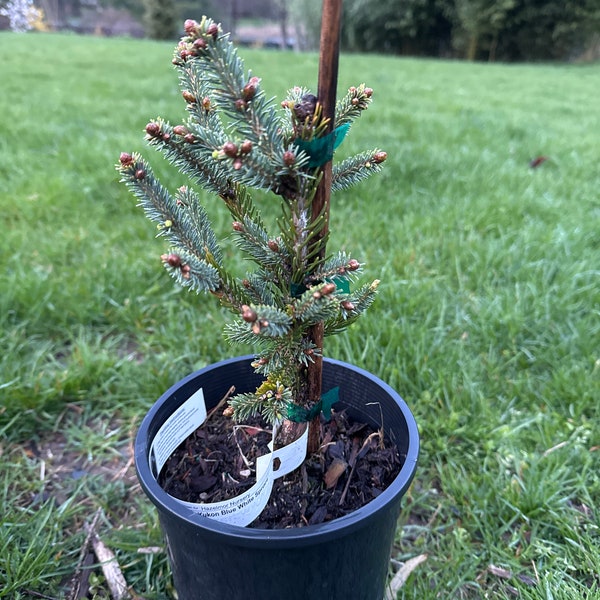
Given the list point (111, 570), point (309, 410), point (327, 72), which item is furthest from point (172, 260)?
point (111, 570)

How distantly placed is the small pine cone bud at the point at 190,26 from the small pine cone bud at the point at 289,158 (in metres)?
0.20

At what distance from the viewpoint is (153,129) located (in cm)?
81

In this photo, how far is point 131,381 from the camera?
1.94 meters

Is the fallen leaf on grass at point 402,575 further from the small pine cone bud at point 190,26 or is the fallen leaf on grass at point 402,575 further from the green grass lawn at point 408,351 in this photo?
the small pine cone bud at point 190,26

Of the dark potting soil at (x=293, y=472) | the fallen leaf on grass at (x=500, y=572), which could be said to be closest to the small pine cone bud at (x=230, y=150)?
the dark potting soil at (x=293, y=472)

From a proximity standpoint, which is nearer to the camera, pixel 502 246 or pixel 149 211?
pixel 149 211

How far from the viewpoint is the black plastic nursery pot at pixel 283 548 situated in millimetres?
888

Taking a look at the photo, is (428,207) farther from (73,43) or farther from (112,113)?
(73,43)

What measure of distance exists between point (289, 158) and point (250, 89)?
108 mm

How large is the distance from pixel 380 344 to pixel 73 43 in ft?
42.3

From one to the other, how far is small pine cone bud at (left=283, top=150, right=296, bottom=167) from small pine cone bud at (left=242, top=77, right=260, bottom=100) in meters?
0.09

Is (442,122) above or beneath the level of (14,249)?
above

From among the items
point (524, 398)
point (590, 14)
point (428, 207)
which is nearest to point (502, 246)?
point (428, 207)

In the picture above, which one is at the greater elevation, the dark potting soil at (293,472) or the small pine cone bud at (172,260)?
the small pine cone bud at (172,260)
